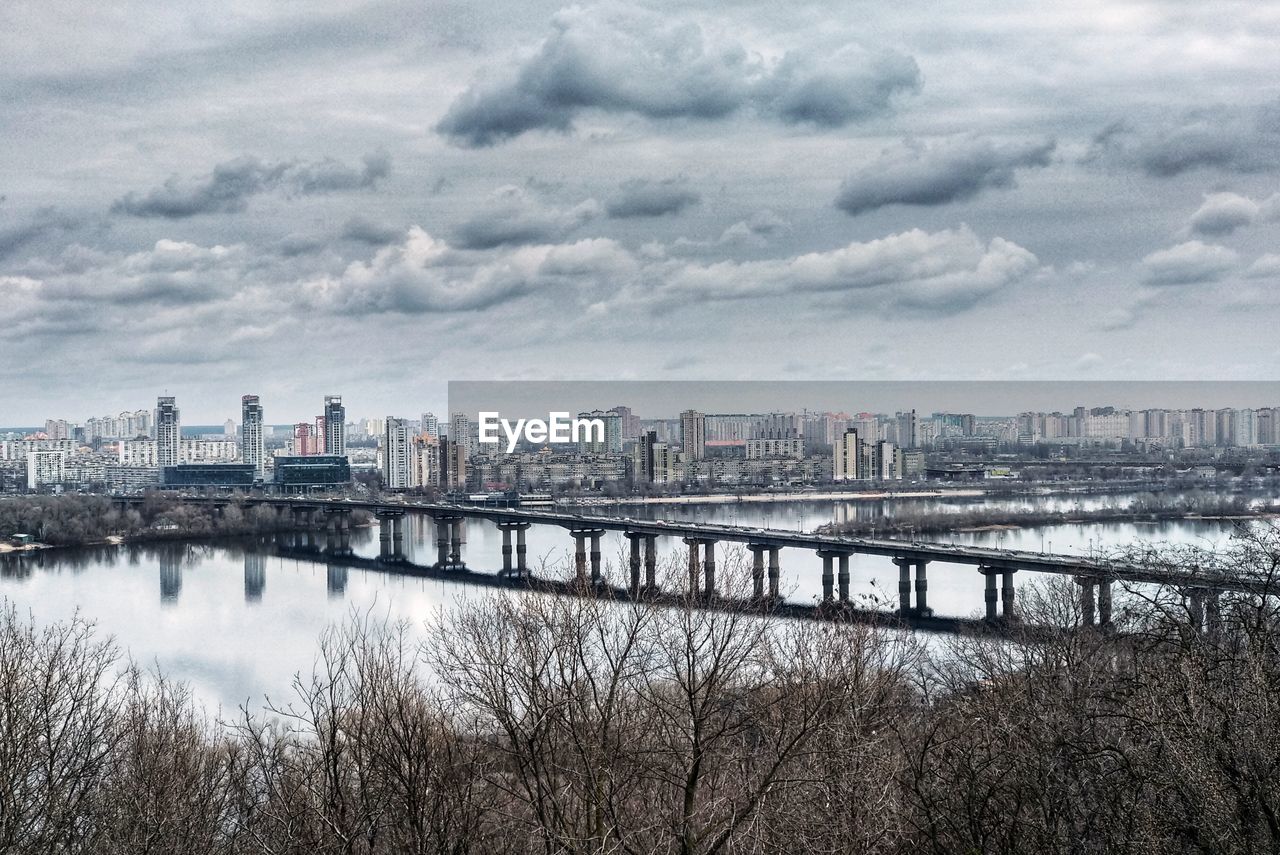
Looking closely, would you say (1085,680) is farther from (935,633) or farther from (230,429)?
(230,429)

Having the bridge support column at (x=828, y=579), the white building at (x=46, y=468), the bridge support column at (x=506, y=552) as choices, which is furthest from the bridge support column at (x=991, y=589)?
the white building at (x=46, y=468)

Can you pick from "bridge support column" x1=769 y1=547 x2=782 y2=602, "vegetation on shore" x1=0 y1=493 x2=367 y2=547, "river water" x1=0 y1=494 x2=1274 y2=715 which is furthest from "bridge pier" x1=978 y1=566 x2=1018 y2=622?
"vegetation on shore" x1=0 y1=493 x2=367 y2=547

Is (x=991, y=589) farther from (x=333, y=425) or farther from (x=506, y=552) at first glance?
(x=333, y=425)

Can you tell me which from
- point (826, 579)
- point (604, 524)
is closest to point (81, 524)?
point (604, 524)

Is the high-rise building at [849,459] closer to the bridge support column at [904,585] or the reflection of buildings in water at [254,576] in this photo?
the reflection of buildings in water at [254,576]

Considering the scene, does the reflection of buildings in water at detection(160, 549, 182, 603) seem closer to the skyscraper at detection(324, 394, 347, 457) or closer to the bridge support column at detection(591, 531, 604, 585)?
the bridge support column at detection(591, 531, 604, 585)
